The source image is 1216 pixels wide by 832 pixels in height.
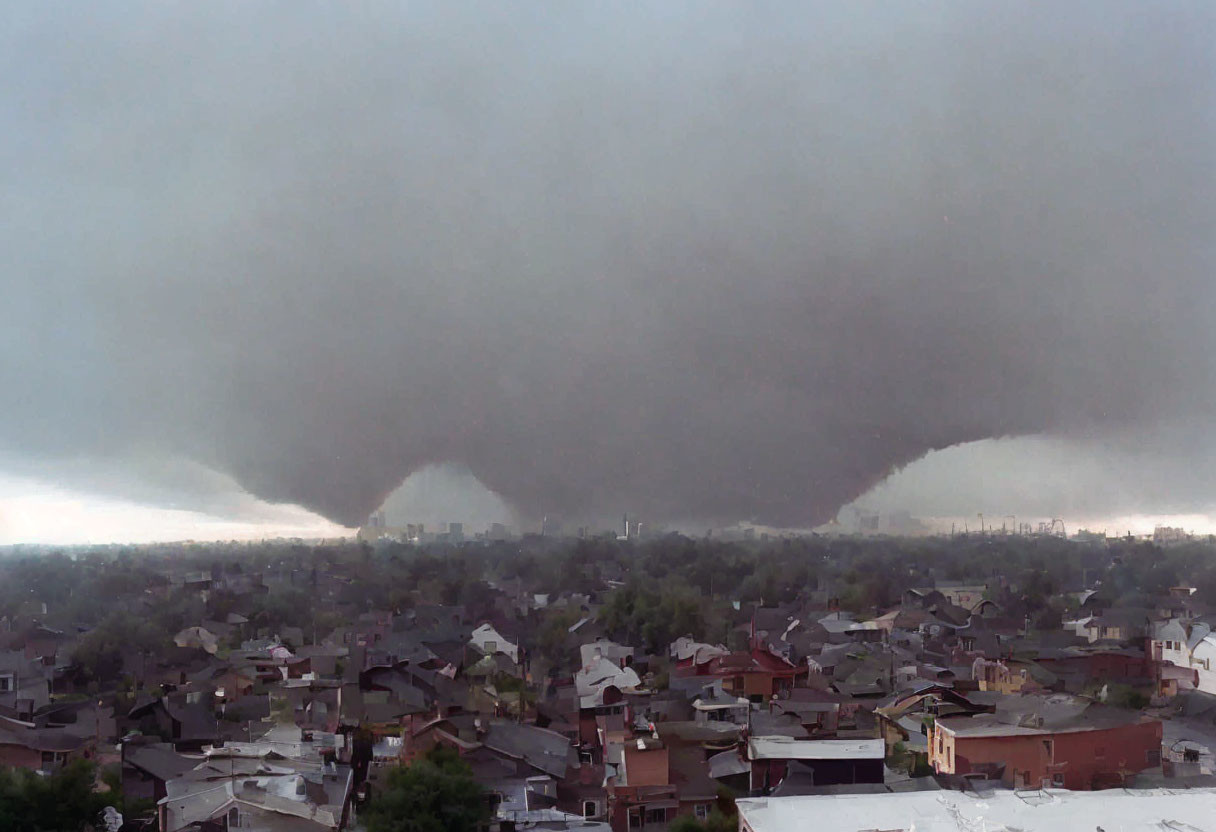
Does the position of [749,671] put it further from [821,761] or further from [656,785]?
[656,785]

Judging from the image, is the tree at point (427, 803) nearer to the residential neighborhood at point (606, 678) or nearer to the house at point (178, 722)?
the residential neighborhood at point (606, 678)

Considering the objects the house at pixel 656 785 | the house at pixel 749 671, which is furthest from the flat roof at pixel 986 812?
the house at pixel 749 671

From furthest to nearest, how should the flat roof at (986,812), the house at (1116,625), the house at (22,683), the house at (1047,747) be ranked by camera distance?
the house at (1116,625) < the house at (22,683) < the house at (1047,747) < the flat roof at (986,812)

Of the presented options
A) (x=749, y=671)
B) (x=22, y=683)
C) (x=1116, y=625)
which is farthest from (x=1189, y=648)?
(x=22, y=683)

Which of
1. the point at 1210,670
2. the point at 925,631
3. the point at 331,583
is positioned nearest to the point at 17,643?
the point at 331,583

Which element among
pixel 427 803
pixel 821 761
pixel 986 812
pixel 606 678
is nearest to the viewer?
pixel 986 812

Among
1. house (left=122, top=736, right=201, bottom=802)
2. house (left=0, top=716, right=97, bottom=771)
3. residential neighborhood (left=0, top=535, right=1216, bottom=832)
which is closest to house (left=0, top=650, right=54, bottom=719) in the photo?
residential neighborhood (left=0, top=535, right=1216, bottom=832)
